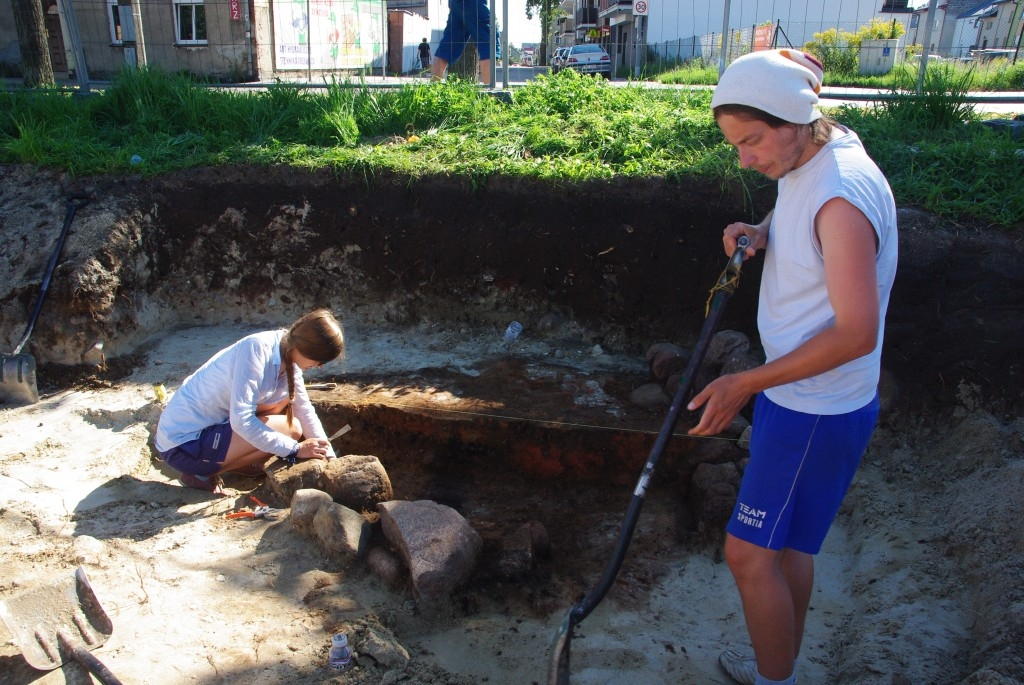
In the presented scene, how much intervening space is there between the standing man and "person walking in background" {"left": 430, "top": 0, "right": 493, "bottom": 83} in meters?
5.84

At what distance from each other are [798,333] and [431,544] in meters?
1.85

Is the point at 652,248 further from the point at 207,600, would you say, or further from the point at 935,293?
the point at 207,600

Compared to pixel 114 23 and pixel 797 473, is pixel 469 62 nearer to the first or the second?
pixel 797 473

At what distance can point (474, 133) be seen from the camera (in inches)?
242

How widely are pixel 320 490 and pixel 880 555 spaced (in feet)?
8.62

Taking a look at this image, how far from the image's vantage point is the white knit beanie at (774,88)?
1912 millimetres

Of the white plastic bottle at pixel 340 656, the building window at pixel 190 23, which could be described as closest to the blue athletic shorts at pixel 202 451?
the white plastic bottle at pixel 340 656

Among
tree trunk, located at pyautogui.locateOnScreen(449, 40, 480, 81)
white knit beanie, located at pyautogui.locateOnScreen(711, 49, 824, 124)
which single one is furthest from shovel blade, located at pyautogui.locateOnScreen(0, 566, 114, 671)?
tree trunk, located at pyautogui.locateOnScreen(449, 40, 480, 81)

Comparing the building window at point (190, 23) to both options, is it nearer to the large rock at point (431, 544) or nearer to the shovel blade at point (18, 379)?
the shovel blade at point (18, 379)

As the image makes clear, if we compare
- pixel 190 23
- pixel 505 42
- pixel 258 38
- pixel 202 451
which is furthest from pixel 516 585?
pixel 190 23

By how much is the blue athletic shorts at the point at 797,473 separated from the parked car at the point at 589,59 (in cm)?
2122

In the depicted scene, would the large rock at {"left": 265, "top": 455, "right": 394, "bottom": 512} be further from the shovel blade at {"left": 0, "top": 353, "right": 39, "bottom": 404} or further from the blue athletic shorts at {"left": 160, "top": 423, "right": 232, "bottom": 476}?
the shovel blade at {"left": 0, "top": 353, "right": 39, "bottom": 404}

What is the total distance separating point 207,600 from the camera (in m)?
3.05

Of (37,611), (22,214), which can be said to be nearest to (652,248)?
(37,611)
